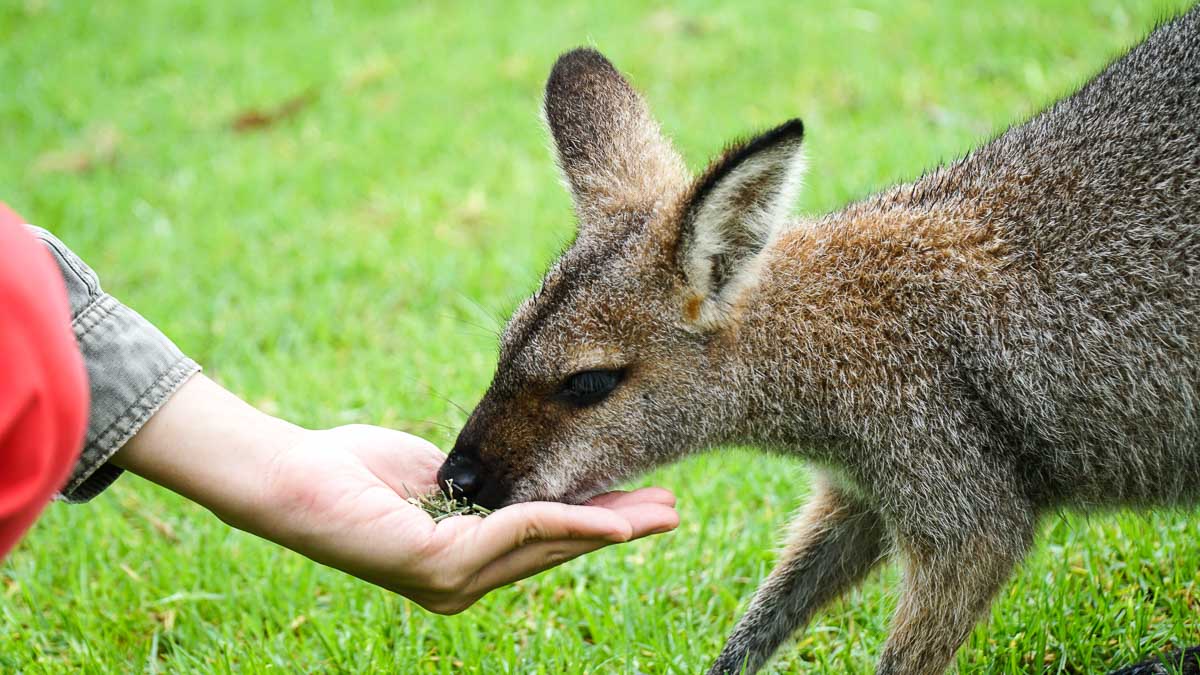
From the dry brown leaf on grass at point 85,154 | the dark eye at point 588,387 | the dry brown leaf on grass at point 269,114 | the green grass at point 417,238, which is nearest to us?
the dark eye at point 588,387

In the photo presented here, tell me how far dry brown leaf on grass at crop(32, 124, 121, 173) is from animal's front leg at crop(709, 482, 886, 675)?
649cm

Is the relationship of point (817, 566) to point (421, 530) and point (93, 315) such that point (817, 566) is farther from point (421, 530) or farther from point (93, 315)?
point (93, 315)

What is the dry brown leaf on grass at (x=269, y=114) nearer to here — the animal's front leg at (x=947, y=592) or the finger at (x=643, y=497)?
the finger at (x=643, y=497)

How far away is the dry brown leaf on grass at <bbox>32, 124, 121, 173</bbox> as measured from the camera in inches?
317

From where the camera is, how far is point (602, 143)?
3141 millimetres

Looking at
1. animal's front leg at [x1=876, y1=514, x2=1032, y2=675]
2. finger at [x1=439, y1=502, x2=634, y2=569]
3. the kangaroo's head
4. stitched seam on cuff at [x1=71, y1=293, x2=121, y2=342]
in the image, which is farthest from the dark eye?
stitched seam on cuff at [x1=71, y1=293, x2=121, y2=342]

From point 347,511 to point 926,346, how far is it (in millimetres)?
1339

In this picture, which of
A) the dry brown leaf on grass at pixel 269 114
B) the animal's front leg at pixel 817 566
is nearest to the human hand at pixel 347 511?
the animal's front leg at pixel 817 566

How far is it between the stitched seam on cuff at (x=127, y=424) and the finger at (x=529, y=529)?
0.71 metres

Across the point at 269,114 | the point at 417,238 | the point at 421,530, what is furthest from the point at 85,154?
the point at 421,530

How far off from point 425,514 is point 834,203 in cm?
329

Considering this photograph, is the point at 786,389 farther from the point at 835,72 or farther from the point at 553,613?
the point at 835,72

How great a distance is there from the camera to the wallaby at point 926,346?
2609 millimetres

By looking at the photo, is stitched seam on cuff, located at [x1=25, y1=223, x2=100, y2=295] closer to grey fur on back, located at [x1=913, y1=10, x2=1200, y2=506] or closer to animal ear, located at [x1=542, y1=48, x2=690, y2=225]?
animal ear, located at [x1=542, y1=48, x2=690, y2=225]
